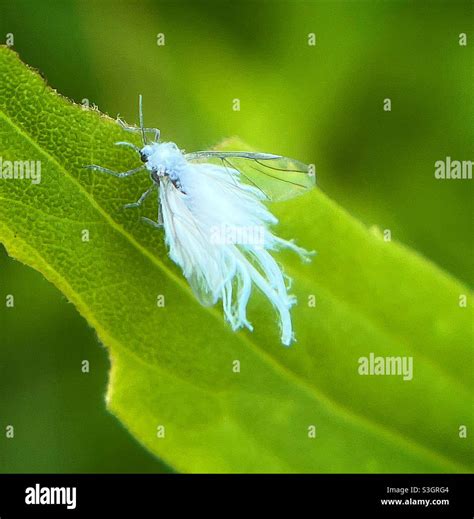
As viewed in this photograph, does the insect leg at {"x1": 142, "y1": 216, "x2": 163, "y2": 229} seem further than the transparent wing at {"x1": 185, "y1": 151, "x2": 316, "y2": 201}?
No

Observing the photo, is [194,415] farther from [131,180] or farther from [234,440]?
[131,180]

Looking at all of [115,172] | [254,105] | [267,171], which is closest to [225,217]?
[267,171]

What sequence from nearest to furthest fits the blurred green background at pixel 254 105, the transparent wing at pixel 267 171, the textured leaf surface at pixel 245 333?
the textured leaf surface at pixel 245 333
the transparent wing at pixel 267 171
the blurred green background at pixel 254 105

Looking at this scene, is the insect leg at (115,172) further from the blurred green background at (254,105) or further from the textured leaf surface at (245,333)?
the blurred green background at (254,105)

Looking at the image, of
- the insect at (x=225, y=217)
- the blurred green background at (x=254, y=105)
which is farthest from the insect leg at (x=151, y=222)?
the blurred green background at (x=254, y=105)

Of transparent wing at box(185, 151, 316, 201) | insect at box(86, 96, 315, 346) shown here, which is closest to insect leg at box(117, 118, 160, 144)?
insect at box(86, 96, 315, 346)

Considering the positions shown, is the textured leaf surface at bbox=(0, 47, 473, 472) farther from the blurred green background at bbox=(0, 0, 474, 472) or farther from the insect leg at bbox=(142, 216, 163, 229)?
the blurred green background at bbox=(0, 0, 474, 472)

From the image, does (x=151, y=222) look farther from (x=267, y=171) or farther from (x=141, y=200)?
(x=267, y=171)
